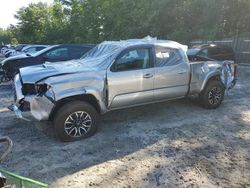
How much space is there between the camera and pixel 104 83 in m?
5.57

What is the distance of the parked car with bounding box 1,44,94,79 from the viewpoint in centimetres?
1105

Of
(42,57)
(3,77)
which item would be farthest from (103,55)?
(3,77)

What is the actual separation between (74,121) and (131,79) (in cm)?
141

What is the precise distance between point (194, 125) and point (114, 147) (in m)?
1.96

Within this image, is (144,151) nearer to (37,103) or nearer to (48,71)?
A: (37,103)

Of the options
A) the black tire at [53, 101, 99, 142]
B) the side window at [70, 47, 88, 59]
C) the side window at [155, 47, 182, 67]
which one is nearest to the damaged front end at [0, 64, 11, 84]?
the side window at [70, 47, 88, 59]

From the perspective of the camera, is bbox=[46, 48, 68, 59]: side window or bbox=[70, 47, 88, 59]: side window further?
bbox=[70, 47, 88, 59]: side window

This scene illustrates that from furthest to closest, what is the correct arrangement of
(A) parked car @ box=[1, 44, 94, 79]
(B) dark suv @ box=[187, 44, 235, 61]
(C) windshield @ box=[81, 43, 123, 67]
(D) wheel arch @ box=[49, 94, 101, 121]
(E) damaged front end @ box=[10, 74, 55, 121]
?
(B) dark suv @ box=[187, 44, 235, 61] → (A) parked car @ box=[1, 44, 94, 79] → (C) windshield @ box=[81, 43, 123, 67] → (D) wheel arch @ box=[49, 94, 101, 121] → (E) damaged front end @ box=[10, 74, 55, 121]

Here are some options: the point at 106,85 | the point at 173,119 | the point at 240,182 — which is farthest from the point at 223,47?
the point at 240,182

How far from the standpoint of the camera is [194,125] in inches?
243

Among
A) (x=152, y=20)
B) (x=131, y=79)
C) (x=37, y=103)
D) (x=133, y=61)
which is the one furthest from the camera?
(x=152, y=20)

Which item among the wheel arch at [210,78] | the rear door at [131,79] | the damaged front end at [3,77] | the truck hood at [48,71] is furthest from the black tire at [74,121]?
the damaged front end at [3,77]

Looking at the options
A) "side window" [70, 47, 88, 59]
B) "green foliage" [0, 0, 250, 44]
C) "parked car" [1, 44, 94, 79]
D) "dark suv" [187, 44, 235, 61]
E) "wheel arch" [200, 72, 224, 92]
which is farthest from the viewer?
"green foliage" [0, 0, 250, 44]

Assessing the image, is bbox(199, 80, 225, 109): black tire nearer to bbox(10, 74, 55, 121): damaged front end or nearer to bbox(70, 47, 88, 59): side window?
bbox(10, 74, 55, 121): damaged front end
